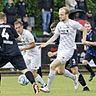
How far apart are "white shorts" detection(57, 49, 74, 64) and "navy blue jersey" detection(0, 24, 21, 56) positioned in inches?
69.1


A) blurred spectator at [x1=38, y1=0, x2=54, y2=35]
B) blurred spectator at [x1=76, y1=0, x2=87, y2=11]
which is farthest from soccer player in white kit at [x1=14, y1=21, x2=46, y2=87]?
blurred spectator at [x1=76, y1=0, x2=87, y2=11]

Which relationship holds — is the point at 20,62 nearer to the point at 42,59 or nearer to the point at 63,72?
the point at 63,72

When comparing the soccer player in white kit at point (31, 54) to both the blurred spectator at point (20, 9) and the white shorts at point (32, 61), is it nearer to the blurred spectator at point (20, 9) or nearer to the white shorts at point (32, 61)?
the white shorts at point (32, 61)

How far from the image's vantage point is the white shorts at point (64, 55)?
17.5m

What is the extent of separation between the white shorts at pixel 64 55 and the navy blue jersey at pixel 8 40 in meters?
1.75

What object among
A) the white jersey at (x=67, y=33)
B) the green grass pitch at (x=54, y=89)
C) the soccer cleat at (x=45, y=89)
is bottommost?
the green grass pitch at (x=54, y=89)

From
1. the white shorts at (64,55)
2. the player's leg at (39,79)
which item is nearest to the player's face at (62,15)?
the white shorts at (64,55)

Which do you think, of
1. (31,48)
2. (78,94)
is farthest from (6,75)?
(78,94)

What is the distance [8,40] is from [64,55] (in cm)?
203

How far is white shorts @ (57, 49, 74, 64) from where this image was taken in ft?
57.3

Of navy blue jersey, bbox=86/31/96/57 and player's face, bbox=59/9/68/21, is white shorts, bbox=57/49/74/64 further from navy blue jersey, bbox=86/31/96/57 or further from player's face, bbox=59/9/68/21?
navy blue jersey, bbox=86/31/96/57

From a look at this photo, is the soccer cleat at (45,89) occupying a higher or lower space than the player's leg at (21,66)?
lower

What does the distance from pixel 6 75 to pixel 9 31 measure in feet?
32.5

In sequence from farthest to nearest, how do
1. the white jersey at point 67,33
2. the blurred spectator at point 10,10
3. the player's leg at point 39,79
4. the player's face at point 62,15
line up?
the blurred spectator at point 10,10 → the player's leg at point 39,79 → the white jersey at point 67,33 → the player's face at point 62,15
